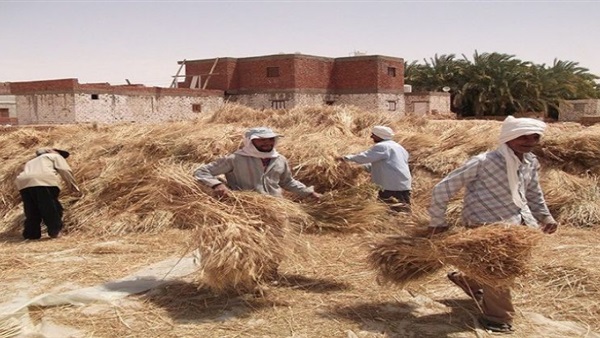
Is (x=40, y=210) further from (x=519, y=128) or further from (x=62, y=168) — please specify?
(x=519, y=128)

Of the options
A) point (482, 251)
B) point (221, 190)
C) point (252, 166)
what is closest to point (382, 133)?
point (252, 166)

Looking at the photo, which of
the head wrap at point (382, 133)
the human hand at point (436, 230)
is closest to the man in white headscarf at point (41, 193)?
the head wrap at point (382, 133)

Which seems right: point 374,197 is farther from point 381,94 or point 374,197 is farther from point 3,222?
point 381,94

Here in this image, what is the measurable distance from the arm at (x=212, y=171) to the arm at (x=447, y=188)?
1.60m

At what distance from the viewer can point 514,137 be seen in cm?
322

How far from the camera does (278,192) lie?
4.54 m

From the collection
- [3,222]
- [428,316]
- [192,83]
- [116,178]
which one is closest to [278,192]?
[428,316]

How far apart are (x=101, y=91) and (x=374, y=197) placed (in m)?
18.4

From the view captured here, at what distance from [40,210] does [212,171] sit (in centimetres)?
305

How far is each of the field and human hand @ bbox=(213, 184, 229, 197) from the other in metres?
0.07

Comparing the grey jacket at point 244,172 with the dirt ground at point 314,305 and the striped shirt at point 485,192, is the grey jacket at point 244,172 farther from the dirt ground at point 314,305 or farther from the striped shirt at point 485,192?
the striped shirt at point 485,192

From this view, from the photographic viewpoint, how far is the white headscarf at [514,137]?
10.5 feet

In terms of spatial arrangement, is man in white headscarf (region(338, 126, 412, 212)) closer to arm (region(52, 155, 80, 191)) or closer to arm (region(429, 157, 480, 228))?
arm (region(429, 157, 480, 228))

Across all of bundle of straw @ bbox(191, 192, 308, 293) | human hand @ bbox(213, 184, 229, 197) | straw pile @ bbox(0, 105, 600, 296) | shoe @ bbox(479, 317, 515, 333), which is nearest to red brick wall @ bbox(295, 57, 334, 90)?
straw pile @ bbox(0, 105, 600, 296)
